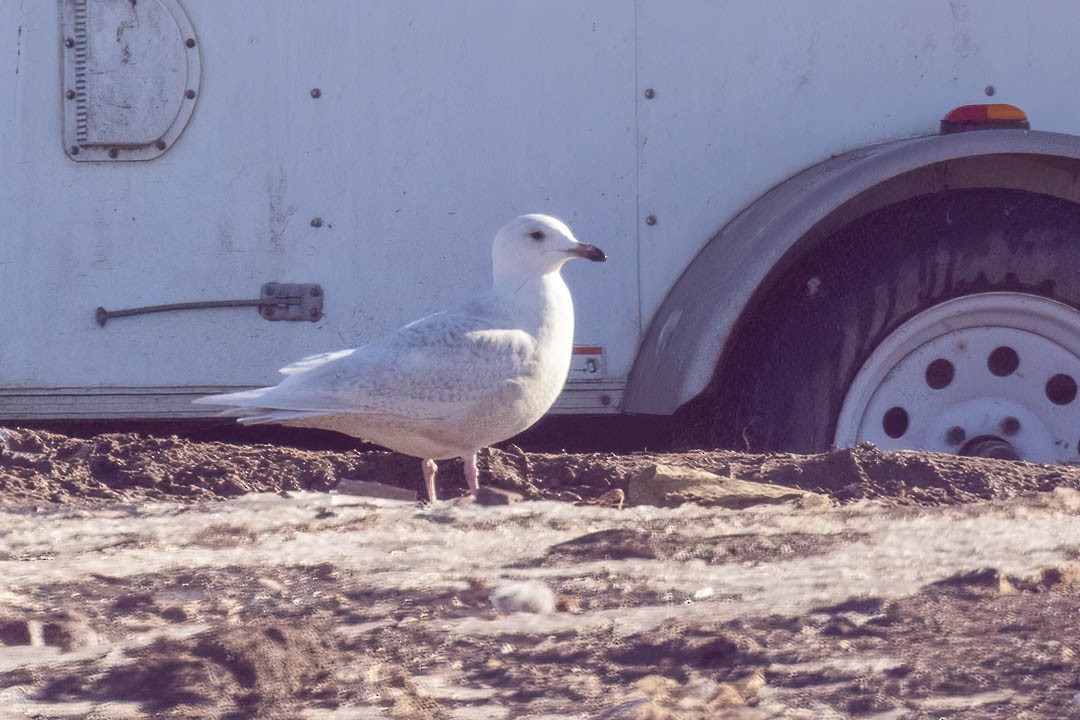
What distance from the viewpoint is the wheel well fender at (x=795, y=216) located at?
365cm

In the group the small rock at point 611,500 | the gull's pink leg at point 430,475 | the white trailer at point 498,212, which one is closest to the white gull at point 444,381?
the gull's pink leg at point 430,475

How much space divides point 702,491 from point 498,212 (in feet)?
3.61

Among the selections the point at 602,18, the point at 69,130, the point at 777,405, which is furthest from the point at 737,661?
the point at 69,130

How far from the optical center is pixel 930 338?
3805mm

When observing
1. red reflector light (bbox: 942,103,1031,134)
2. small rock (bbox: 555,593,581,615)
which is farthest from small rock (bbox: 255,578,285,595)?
red reflector light (bbox: 942,103,1031,134)

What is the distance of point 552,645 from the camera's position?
86.9 inches

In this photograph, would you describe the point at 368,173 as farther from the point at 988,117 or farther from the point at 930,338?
the point at 988,117

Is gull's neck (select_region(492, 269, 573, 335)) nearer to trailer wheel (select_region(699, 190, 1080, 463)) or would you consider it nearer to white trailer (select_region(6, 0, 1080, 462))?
white trailer (select_region(6, 0, 1080, 462))

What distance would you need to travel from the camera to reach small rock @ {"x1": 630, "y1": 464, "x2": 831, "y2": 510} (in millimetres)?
3246

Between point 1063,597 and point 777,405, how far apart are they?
1475 millimetres

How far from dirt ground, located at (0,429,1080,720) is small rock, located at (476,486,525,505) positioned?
0.04 meters

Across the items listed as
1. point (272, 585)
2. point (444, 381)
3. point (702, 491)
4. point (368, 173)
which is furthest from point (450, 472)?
point (272, 585)

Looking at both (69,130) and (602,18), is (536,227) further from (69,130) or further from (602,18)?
(69,130)

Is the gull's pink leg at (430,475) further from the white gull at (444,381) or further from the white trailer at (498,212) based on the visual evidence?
the white trailer at (498,212)
